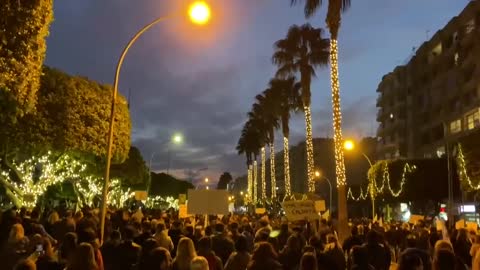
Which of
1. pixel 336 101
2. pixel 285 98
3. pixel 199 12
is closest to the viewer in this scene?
pixel 199 12

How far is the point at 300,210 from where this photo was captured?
64.1ft

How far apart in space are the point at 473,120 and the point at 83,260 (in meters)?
58.7

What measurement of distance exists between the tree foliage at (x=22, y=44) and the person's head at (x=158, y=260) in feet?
29.8

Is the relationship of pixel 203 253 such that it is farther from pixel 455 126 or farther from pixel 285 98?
pixel 455 126

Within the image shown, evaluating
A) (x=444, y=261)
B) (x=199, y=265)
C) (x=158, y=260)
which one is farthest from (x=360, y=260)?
(x=158, y=260)

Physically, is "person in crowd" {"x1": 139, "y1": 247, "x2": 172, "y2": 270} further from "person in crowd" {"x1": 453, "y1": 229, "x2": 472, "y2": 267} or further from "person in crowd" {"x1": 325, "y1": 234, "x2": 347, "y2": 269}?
"person in crowd" {"x1": 453, "y1": 229, "x2": 472, "y2": 267}

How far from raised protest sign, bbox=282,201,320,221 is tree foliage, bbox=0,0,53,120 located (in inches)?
339

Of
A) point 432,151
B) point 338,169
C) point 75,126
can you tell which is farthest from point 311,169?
point 432,151

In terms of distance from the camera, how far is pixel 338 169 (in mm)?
28672

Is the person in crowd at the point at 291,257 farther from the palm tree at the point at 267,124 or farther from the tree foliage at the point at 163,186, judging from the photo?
the tree foliage at the point at 163,186

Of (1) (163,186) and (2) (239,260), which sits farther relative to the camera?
(1) (163,186)

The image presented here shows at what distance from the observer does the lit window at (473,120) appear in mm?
59644

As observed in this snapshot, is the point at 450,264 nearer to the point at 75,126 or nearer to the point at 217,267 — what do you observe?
the point at 217,267

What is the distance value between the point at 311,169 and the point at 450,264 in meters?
33.5
